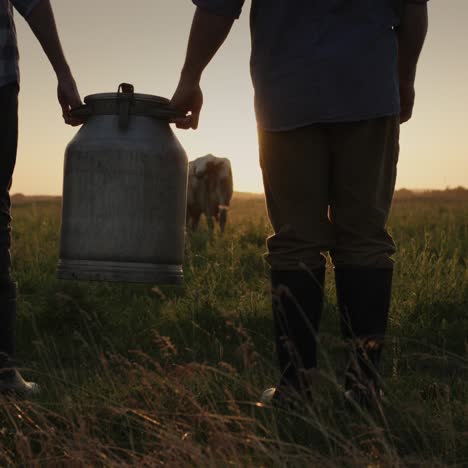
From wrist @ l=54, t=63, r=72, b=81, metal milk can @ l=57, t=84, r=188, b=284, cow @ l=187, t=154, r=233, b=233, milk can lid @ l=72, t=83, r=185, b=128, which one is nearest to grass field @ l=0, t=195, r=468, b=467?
metal milk can @ l=57, t=84, r=188, b=284

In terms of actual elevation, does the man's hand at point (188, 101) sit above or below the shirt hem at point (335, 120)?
above

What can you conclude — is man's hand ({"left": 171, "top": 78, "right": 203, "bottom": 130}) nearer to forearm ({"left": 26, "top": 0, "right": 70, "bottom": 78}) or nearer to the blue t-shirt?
the blue t-shirt

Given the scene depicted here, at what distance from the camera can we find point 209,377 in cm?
270

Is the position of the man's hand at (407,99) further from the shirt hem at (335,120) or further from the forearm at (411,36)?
the shirt hem at (335,120)

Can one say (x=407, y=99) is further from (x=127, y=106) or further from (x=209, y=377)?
(x=209, y=377)

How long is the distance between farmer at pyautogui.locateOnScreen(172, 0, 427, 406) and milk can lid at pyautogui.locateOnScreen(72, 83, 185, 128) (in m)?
0.43

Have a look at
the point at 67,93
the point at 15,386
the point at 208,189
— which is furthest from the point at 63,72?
the point at 208,189

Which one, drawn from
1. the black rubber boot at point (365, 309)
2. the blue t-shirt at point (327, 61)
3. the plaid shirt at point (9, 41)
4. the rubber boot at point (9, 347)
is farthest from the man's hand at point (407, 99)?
the rubber boot at point (9, 347)

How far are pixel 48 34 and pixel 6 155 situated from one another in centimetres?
48

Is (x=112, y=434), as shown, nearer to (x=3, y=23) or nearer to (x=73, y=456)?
(x=73, y=456)

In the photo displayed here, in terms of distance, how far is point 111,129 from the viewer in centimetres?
305

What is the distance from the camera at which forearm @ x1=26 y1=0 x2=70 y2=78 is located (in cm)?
293

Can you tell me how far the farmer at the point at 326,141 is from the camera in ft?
7.93

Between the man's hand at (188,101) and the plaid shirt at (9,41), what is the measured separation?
0.59 m
